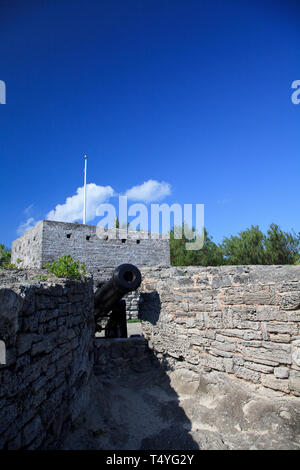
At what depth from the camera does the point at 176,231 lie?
103 ft

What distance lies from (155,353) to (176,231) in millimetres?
25552

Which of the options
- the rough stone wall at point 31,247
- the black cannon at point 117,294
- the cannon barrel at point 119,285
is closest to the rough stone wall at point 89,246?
the rough stone wall at point 31,247

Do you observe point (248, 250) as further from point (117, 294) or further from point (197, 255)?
point (117, 294)

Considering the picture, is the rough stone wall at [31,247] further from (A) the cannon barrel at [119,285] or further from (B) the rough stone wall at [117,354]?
(B) the rough stone wall at [117,354]


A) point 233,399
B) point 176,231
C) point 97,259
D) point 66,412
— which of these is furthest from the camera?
point 176,231

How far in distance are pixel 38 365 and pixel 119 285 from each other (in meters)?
3.15

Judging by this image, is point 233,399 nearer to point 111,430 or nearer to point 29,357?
point 111,430

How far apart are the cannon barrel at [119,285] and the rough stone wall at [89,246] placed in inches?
316

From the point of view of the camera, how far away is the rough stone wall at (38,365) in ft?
6.28

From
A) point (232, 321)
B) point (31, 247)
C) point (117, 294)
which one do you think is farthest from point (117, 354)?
point (31, 247)

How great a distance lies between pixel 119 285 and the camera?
550 cm

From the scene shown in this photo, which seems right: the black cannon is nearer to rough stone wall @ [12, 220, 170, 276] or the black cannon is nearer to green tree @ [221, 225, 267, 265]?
rough stone wall @ [12, 220, 170, 276]

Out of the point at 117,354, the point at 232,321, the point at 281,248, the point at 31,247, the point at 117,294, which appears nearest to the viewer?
the point at 232,321
